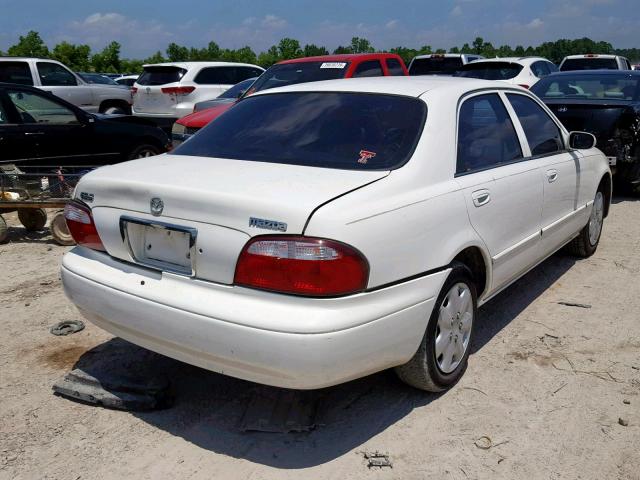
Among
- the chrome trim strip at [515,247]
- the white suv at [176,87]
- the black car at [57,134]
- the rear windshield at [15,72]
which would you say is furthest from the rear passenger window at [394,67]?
the rear windshield at [15,72]

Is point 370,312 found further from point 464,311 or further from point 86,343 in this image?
point 86,343

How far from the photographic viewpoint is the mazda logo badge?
303 cm

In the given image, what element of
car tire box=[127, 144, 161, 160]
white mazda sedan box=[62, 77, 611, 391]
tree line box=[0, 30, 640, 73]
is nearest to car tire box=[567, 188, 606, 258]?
white mazda sedan box=[62, 77, 611, 391]

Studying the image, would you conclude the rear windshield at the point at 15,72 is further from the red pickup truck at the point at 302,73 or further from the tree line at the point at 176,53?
the tree line at the point at 176,53

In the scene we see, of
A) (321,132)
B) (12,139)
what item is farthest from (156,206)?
(12,139)

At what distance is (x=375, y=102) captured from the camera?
3.69 m

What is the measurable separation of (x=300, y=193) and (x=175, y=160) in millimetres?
1033

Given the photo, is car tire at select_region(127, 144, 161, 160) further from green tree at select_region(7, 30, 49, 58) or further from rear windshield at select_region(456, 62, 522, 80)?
green tree at select_region(7, 30, 49, 58)

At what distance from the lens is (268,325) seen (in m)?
2.67

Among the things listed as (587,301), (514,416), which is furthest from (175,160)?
(587,301)

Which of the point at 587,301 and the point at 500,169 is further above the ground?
the point at 500,169

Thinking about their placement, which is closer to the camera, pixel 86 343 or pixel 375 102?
pixel 375 102

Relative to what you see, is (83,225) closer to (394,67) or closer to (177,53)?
(394,67)

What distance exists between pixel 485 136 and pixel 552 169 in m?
0.90
